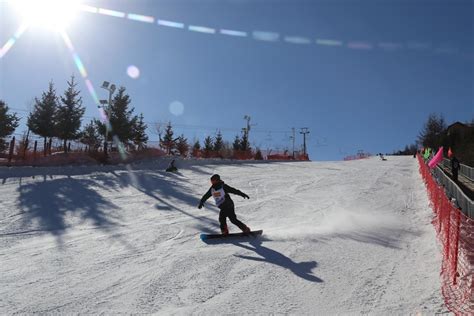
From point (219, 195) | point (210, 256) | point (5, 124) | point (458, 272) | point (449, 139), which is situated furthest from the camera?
point (449, 139)

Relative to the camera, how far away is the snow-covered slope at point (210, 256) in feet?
17.4

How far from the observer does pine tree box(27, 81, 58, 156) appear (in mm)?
32719

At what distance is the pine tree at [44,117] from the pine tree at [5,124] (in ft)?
8.36

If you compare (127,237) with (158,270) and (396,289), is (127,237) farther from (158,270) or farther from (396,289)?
(396,289)

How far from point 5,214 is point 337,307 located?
1044 centimetres

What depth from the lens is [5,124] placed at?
A: 29.3 meters

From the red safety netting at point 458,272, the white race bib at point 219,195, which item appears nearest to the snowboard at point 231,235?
the white race bib at point 219,195

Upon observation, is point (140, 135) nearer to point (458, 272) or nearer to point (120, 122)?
point (120, 122)

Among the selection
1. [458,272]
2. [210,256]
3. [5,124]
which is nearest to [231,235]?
[210,256]

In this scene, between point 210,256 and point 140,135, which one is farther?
point 140,135

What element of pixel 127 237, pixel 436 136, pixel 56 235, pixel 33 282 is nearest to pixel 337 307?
pixel 33 282

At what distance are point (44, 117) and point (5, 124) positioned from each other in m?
3.83

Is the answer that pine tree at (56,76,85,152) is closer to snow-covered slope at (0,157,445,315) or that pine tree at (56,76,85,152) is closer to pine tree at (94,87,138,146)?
pine tree at (94,87,138,146)

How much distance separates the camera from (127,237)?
30.1 feet
